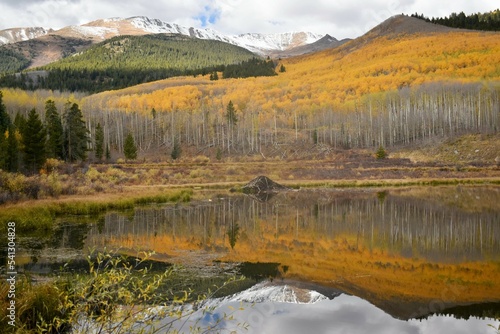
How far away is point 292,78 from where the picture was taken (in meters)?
162

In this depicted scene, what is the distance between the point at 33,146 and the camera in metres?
47.5

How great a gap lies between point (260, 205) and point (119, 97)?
125 metres

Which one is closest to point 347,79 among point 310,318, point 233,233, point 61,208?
point 61,208

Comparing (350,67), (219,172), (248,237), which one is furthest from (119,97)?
(248,237)

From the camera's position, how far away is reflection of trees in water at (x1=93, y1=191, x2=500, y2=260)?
18.8 meters

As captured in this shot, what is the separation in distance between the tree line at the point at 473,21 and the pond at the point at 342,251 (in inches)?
5897

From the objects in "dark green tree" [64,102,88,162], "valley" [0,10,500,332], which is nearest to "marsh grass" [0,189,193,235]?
"valley" [0,10,500,332]

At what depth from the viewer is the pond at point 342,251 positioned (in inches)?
423

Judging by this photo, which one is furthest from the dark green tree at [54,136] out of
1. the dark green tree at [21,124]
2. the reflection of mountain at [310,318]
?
the reflection of mountain at [310,318]

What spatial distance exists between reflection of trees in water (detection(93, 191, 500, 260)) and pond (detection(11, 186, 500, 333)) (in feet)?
0.19

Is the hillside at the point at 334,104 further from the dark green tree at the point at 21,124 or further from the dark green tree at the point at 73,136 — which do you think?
the dark green tree at the point at 21,124

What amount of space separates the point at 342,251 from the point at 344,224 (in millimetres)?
6729

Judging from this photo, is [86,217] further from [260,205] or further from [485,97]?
[485,97]

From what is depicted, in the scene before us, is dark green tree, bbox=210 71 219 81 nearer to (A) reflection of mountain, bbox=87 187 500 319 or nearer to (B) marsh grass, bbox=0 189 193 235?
(B) marsh grass, bbox=0 189 193 235
